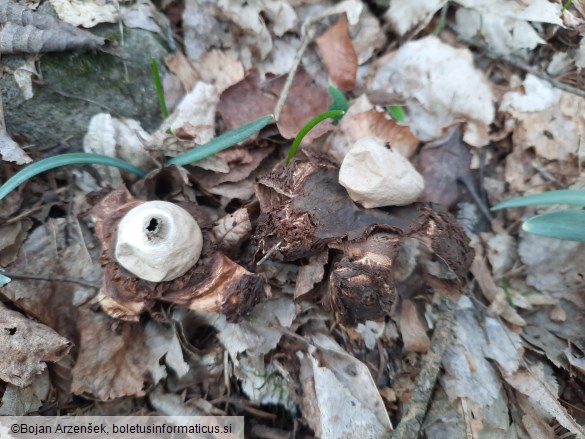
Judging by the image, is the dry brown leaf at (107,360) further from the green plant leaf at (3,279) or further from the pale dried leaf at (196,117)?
the pale dried leaf at (196,117)

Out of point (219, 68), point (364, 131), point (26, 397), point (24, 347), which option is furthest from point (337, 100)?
point (26, 397)

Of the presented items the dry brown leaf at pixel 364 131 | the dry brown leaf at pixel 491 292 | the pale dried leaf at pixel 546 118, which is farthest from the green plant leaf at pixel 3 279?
the pale dried leaf at pixel 546 118

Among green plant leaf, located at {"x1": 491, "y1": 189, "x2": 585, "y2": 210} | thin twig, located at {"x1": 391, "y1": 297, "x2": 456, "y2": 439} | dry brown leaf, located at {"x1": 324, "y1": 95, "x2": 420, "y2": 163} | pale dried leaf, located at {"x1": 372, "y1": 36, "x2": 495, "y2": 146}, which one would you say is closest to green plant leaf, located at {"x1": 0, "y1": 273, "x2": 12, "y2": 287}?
dry brown leaf, located at {"x1": 324, "y1": 95, "x2": 420, "y2": 163}

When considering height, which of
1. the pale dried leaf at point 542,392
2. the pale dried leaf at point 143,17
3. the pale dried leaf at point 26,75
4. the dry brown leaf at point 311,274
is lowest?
the pale dried leaf at point 542,392

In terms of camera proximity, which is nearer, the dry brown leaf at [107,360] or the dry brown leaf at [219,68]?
the dry brown leaf at [107,360]

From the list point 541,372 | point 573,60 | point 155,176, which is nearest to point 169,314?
point 155,176

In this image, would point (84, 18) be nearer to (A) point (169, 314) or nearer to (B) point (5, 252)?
(B) point (5, 252)

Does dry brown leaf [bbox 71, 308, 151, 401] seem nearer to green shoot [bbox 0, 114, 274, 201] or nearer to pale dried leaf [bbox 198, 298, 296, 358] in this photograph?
pale dried leaf [bbox 198, 298, 296, 358]

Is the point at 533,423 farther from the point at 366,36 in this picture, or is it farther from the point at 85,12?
the point at 85,12
